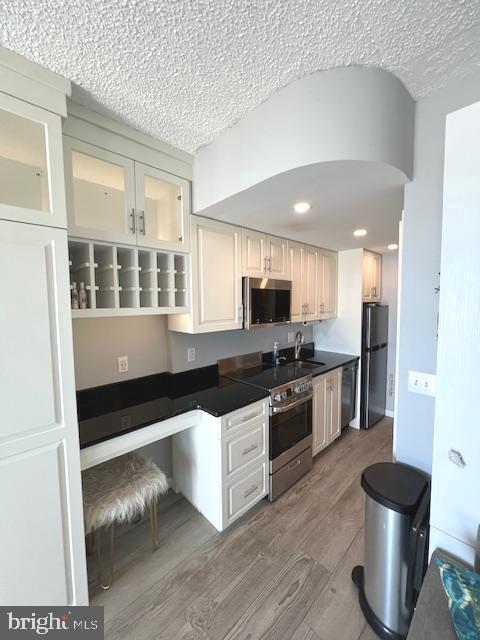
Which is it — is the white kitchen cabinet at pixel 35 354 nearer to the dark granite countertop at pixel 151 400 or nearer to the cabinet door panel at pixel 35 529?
the cabinet door panel at pixel 35 529

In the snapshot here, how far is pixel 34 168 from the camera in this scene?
120 centimetres

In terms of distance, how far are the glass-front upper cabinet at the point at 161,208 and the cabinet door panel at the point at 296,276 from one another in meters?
1.24

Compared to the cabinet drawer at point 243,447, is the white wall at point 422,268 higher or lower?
higher

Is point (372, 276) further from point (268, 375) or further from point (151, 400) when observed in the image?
point (151, 400)

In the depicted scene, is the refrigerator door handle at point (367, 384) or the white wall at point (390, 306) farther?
the white wall at point (390, 306)

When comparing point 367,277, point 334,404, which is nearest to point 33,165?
point 334,404

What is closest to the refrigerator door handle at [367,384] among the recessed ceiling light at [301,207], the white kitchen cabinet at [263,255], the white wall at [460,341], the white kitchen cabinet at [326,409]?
the white kitchen cabinet at [326,409]

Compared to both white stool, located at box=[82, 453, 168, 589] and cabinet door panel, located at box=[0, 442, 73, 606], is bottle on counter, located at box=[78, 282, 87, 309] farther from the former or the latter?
white stool, located at box=[82, 453, 168, 589]

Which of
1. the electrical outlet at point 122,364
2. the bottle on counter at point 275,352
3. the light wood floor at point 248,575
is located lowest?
the light wood floor at point 248,575

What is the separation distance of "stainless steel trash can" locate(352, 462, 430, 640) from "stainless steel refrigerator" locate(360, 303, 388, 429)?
75.2 inches

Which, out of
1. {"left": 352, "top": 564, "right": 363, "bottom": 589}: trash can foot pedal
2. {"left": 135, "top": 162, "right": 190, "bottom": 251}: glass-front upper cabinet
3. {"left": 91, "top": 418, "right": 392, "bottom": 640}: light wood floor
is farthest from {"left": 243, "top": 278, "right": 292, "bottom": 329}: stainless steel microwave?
{"left": 352, "top": 564, "right": 363, "bottom": 589}: trash can foot pedal

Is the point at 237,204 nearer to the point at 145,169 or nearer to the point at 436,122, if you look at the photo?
the point at 145,169

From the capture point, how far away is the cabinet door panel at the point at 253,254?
2240 mm

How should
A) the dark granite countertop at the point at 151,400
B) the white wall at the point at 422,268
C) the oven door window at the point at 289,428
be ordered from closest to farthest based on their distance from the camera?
the white wall at the point at 422,268 → the dark granite countertop at the point at 151,400 → the oven door window at the point at 289,428
